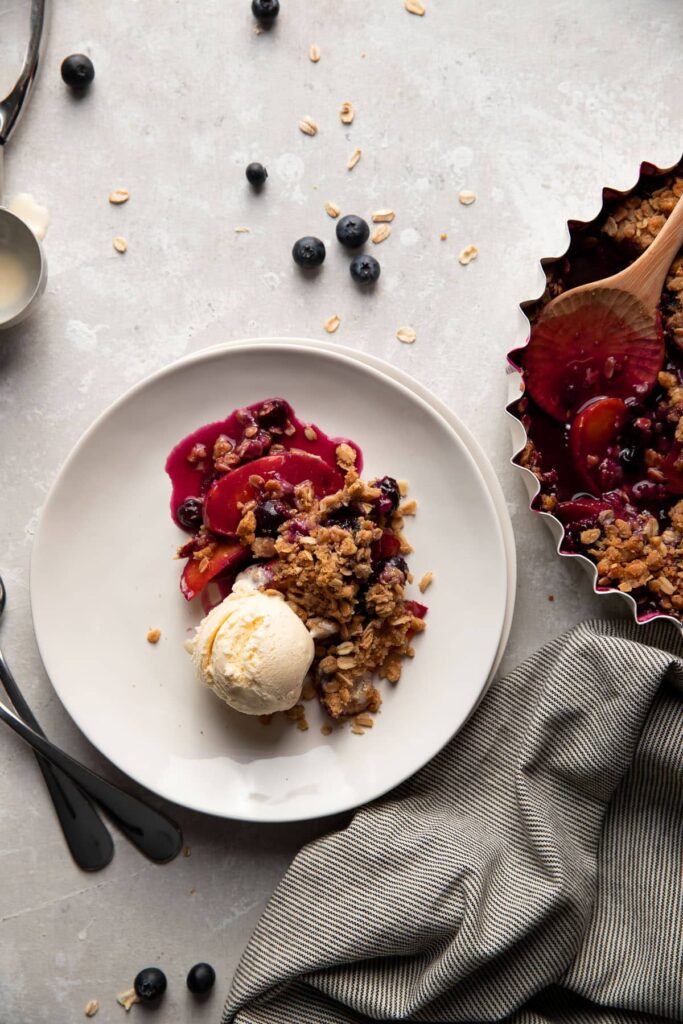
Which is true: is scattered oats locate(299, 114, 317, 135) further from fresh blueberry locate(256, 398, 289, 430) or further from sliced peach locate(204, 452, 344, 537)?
sliced peach locate(204, 452, 344, 537)

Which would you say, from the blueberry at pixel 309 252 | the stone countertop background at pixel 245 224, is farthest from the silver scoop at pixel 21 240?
the blueberry at pixel 309 252

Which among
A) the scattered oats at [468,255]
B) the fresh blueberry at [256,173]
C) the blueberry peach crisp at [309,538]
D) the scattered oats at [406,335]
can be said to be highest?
the scattered oats at [468,255]

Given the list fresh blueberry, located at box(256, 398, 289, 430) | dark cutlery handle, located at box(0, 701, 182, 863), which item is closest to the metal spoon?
dark cutlery handle, located at box(0, 701, 182, 863)

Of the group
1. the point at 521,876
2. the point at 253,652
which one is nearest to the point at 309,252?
the point at 253,652

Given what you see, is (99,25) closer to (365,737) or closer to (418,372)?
(418,372)

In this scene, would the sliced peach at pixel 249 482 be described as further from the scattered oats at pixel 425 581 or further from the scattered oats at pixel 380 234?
the scattered oats at pixel 380 234

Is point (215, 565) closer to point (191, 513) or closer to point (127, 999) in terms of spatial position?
point (191, 513)
